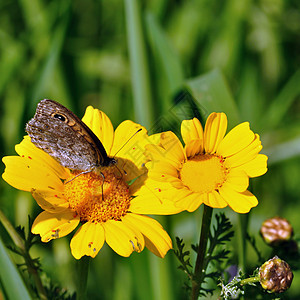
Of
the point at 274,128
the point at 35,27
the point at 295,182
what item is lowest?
the point at 295,182

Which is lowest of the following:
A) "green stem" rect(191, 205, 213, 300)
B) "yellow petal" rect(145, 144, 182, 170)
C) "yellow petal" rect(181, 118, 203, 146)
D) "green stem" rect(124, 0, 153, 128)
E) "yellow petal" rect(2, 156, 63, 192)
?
"green stem" rect(191, 205, 213, 300)

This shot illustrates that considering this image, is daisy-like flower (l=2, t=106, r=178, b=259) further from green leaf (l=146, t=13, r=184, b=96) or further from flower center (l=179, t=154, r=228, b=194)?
green leaf (l=146, t=13, r=184, b=96)

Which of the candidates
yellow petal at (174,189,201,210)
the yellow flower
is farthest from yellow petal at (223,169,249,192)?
yellow petal at (174,189,201,210)

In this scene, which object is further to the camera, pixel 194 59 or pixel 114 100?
pixel 194 59

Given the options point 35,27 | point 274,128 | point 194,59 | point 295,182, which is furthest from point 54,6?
point 295,182

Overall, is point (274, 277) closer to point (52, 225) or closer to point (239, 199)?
point (239, 199)

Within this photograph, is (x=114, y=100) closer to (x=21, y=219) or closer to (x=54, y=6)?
(x=54, y=6)
